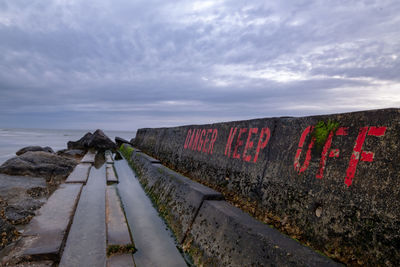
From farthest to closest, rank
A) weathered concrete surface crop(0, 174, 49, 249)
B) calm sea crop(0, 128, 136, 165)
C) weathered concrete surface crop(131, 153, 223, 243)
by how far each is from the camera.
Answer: calm sea crop(0, 128, 136, 165) < weathered concrete surface crop(131, 153, 223, 243) < weathered concrete surface crop(0, 174, 49, 249)

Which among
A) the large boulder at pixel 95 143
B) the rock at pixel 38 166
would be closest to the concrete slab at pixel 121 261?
the rock at pixel 38 166

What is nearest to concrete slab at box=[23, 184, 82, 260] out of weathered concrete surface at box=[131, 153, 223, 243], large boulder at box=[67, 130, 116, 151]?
weathered concrete surface at box=[131, 153, 223, 243]

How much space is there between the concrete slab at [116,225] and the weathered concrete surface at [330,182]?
4.05 feet

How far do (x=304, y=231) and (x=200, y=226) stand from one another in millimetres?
946

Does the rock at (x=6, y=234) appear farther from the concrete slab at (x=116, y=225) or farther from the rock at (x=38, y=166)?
the rock at (x=38, y=166)

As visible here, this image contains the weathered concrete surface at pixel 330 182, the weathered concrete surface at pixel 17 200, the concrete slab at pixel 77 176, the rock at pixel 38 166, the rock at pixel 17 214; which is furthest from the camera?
the rock at pixel 38 166

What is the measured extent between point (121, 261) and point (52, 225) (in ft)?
3.79

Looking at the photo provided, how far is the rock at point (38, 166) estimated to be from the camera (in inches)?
203

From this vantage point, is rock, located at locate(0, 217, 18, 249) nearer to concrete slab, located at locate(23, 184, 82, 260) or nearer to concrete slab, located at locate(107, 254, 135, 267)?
concrete slab, located at locate(23, 184, 82, 260)

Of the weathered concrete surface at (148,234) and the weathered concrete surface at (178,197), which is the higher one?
the weathered concrete surface at (178,197)

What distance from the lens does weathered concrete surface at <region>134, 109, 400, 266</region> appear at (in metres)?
1.37

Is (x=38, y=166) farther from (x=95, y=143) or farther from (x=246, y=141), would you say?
(x=95, y=143)

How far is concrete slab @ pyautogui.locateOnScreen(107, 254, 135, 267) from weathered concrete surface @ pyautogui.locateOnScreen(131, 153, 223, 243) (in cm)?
56

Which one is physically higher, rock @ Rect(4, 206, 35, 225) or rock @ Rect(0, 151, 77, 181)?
rock @ Rect(0, 151, 77, 181)
